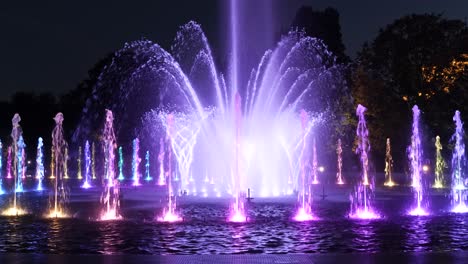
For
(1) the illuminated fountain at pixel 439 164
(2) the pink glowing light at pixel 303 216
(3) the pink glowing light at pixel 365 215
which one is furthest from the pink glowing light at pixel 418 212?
(1) the illuminated fountain at pixel 439 164

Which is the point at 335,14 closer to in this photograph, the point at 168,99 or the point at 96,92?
the point at 168,99

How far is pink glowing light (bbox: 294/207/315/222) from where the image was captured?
58.0ft

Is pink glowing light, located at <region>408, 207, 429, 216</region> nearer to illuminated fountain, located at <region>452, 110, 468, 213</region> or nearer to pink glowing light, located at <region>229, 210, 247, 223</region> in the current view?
pink glowing light, located at <region>229, 210, 247, 223</region>

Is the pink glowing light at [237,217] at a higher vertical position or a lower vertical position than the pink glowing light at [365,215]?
higher

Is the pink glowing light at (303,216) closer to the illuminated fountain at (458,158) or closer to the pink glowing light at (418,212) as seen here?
the pink glowing light at (418,212)

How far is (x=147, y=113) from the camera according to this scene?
2463 inches

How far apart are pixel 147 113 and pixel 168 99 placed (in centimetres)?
248

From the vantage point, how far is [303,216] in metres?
18.4

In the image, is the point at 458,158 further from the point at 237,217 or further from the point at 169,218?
the point at 169,218

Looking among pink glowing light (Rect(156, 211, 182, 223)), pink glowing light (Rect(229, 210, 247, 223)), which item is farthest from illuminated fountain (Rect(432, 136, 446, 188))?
pink glowing light (Rect(156, 211, 182, 223))

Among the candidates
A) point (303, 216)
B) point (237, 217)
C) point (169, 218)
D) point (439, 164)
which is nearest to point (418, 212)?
point (303, 216)

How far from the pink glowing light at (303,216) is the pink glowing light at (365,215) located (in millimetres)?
1231

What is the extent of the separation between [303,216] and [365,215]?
2.02 meters

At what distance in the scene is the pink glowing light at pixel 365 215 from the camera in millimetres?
18403
